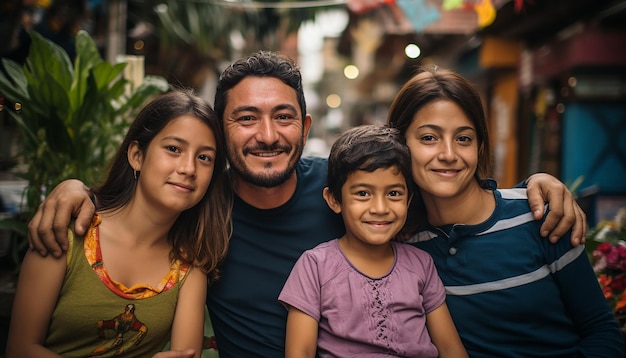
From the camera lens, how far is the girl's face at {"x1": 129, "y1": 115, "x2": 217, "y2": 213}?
2.38 metres

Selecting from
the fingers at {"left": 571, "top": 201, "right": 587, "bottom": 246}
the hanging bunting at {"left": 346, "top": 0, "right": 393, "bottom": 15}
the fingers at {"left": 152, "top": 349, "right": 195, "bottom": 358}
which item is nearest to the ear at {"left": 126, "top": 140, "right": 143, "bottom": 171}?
the fingers at {"left": 152, "top": 349, "right": 195, "bottom": 358}

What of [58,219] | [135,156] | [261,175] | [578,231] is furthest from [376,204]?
[58,219]

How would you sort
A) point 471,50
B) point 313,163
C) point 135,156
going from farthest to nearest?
point 471,50 < point 313,163 < point 135,156

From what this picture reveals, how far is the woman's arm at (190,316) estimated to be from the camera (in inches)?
94.9

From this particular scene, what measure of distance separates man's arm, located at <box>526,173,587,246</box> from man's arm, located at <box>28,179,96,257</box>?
1.93 metres

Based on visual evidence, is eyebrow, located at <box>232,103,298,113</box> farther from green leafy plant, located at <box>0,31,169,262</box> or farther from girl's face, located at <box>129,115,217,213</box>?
green leafy plant, located at <box>0,31,169,262</box>

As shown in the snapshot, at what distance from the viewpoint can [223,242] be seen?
264 cm

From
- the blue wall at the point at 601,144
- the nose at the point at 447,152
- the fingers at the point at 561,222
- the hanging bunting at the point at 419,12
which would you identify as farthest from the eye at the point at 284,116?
the blue wall at the point at 601,144

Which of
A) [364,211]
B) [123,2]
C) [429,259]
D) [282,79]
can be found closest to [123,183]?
[282,79]

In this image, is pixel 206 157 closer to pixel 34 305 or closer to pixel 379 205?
pixel 379 205

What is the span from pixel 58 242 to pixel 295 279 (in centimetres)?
97

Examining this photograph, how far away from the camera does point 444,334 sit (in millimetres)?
2371

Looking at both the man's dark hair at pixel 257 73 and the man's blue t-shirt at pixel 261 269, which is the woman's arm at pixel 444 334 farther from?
the man's dark hair at pixel 257 73

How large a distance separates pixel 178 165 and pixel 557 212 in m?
1.63
